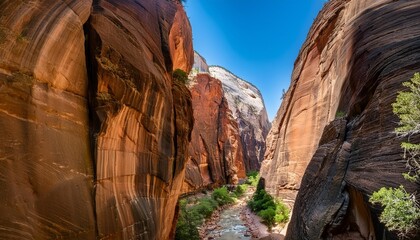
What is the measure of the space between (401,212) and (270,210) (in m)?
14.0

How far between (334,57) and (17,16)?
52.1ft

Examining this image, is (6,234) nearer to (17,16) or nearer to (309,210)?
(17,16)

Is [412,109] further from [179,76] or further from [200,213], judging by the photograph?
[200,213]

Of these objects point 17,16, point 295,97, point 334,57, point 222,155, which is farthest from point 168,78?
point 222,155

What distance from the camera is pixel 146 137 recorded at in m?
7.94

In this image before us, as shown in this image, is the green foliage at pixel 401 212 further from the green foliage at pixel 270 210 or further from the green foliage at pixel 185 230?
the green foliage at pixel 270 210

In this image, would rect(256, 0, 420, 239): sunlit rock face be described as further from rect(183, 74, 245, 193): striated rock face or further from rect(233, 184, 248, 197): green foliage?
rect(233, 184, 248, 197): green foliage

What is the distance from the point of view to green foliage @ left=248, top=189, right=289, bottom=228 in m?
15.8

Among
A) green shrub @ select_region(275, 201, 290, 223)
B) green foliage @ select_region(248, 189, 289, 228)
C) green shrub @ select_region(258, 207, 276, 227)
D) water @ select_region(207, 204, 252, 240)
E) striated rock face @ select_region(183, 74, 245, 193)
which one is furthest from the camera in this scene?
striated rock face @ select_region(183, 74, 245, 193)

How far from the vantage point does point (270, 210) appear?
16.8 m

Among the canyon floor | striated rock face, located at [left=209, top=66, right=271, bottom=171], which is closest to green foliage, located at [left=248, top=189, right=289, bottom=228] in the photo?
the canyon floor

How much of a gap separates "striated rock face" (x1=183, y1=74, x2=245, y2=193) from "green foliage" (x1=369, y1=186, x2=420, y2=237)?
2342 cm

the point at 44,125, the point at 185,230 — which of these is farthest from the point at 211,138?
the point at 44,125

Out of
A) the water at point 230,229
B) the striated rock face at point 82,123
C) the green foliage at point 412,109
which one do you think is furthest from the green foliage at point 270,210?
the green foliage at point 412,109
